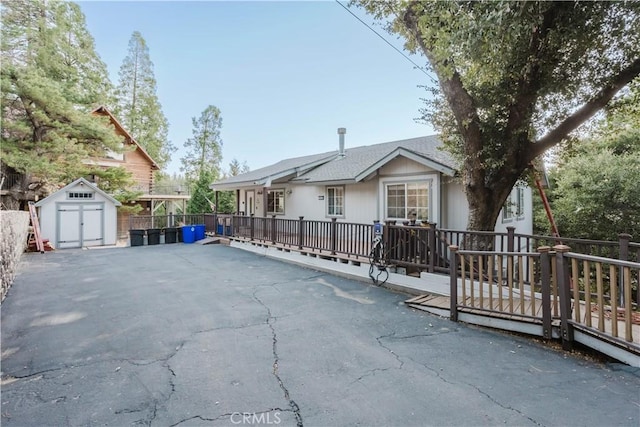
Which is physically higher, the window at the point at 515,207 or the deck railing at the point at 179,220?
the window at the point at 515,207

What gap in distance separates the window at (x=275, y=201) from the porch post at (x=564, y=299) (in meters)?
12.2

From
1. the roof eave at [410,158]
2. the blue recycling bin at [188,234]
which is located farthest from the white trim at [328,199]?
the blue recycling bin at [188,234]

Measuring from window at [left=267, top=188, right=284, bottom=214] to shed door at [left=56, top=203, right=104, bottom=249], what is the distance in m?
8.08

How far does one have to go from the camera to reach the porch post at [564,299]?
12.8ft

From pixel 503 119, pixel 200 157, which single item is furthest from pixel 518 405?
pixel 200 157

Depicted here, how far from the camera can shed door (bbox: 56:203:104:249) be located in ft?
46.8

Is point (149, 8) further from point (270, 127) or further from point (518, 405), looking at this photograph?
point (270, 127)

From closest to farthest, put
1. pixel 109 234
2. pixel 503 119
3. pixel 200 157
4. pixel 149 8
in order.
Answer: pixel 503 119
pixel 149 8
pixel 109 234
pixel 200 157

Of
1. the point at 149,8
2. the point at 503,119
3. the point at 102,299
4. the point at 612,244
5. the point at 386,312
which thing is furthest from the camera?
the point at 149,8

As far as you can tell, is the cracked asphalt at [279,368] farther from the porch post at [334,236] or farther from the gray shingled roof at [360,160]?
the gray shingled roof at [360,160]

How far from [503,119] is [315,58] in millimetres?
11622

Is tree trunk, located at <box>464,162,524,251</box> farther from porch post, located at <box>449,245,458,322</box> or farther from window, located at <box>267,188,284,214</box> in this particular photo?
window, located at <box>267,188,284,214</box>

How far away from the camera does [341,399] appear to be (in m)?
2.88

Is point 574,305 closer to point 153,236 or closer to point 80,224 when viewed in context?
point 153,236
